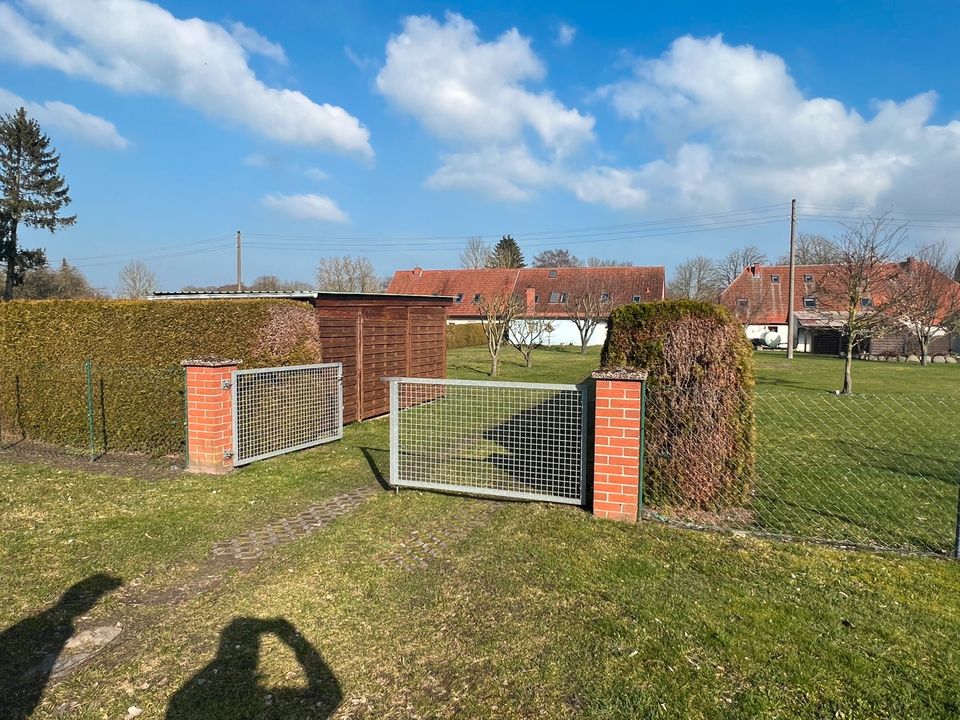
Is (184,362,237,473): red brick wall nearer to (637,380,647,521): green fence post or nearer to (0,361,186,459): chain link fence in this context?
(0,361,186,459): chain link fence

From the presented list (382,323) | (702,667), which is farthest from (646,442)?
(382,323)

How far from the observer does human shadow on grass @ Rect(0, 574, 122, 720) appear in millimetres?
2643

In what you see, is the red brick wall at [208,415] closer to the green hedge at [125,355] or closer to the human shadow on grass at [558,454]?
the green hedge at [125,355]

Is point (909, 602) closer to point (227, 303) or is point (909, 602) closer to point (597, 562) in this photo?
point (597, 562)

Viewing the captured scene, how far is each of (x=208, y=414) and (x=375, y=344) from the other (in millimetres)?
4461

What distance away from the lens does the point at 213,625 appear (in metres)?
3.26

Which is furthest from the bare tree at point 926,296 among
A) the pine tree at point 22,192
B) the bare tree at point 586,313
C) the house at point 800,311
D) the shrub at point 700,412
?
the pine tree at point 22,192

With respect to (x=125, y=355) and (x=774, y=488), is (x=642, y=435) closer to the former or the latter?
(x=774, y=488)

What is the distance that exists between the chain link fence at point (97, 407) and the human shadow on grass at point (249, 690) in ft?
16.4

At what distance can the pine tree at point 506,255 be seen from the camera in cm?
5728

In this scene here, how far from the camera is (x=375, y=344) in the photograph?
10.6m

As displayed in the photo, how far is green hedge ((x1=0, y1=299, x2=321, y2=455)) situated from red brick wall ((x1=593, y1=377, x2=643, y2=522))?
502 centimetres

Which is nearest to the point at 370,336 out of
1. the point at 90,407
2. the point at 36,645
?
the point at 90,407

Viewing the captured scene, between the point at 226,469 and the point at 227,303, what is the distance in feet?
7.78
